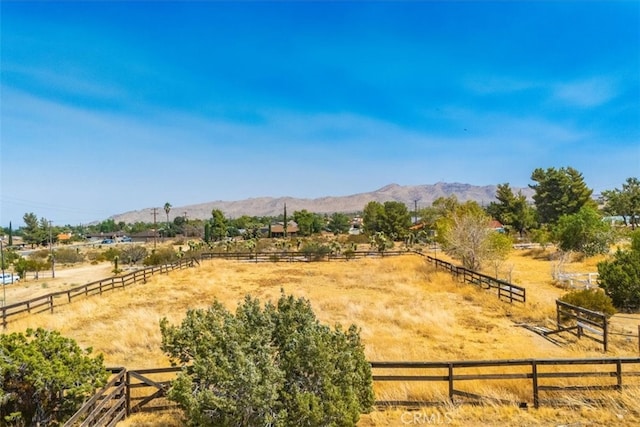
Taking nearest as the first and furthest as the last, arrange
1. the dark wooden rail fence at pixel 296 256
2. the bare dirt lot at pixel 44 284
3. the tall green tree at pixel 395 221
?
1. the bare dirt lot at pixel 44 284
2. the dark wooden rail fence at pixel 296 256
3. the tall green tree at pixel 395 221

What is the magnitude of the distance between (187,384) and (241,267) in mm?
34511

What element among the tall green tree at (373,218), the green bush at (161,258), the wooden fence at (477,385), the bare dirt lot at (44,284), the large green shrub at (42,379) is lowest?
the bare dirt lot at (44,284)

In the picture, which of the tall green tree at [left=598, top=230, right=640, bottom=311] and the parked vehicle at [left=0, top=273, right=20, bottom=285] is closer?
the tall green tree at [left=598, top=230, right=640, bottom=311]

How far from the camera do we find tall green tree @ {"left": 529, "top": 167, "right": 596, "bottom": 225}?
186 feet

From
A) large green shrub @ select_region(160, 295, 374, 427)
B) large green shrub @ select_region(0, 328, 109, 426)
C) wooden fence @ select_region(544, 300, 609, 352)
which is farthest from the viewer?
wooden fence @ select_region(544, 300, 609, 352)

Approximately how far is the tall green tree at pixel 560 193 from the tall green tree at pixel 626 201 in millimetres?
A: 5831

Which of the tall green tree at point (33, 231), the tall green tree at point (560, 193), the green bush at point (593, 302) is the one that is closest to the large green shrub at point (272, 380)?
the green bush at point (593, 302)

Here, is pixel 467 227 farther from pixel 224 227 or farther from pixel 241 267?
pixel 224 227

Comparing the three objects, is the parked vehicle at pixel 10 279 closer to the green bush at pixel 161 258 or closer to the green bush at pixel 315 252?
the green bush at pixel 161 258

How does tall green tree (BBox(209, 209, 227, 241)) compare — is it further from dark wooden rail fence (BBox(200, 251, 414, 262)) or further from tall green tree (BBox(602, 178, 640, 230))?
tall green tree (BBox(602, 178, 640, 230))

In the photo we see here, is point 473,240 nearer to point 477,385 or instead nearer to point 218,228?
point 477,385

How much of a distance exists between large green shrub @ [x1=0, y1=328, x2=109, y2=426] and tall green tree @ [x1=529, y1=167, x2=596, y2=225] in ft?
206

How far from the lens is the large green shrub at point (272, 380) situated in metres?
5.39

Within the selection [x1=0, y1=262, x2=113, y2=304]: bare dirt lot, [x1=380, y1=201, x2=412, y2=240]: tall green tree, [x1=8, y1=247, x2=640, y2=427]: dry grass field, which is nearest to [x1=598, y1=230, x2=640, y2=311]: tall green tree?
[x1=8, y1=247, x2=640, y2=427]: dry grass field
